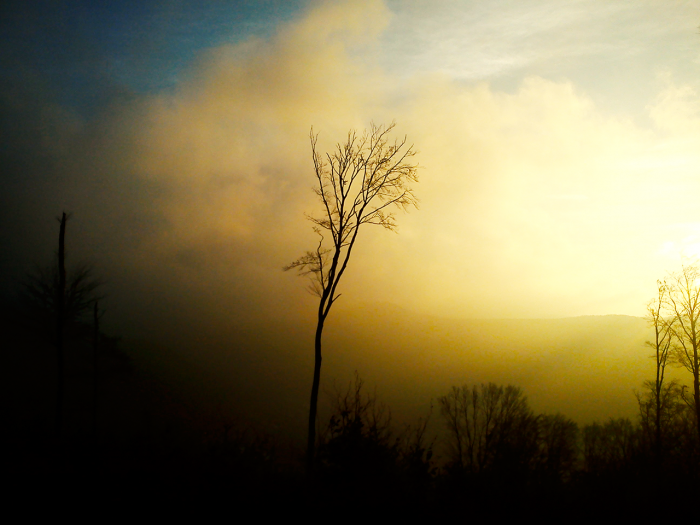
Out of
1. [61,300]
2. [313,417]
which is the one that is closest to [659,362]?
[313,417]

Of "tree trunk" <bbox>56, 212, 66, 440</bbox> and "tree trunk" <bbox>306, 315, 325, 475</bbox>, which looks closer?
"tree trunk" <bbox>306, 315, 325, 475</bbox>

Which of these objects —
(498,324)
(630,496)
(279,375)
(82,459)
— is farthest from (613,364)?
(82,459)

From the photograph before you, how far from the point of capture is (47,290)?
2075 cm

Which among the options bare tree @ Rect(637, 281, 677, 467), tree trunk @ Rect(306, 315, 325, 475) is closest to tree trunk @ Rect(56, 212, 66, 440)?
tree trunk @ Rect(306, 315, 325, 475)

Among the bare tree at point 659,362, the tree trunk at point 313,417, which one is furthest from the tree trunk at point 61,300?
the bare tree at point 659,362

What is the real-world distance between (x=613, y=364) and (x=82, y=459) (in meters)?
104

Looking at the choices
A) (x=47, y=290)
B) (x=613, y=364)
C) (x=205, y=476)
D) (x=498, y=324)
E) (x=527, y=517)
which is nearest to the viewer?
(x=527, y=517)

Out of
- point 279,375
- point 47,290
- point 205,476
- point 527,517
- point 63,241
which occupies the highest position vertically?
point 63,241

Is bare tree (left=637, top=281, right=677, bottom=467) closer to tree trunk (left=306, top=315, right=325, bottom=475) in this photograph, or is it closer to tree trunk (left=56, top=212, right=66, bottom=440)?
tree trunk (left=306, top=315, right=325, bottom=475)

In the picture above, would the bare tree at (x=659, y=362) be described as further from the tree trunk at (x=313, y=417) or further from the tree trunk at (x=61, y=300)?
the tree trunk at (x=61, y=300)

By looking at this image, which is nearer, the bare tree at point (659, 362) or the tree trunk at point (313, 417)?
the tree trunk at point (313, 417)

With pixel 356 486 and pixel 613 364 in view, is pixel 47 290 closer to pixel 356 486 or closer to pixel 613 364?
pixel 356 486

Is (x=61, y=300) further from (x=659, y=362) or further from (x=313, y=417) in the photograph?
(x=659, y=362)

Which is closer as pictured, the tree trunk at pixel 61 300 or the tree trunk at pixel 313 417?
the tree trunk at pixel 313 417
